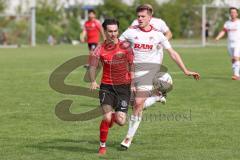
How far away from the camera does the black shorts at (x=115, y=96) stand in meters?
9.27

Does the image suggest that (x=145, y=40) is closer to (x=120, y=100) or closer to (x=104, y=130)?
(x=120, y=100)

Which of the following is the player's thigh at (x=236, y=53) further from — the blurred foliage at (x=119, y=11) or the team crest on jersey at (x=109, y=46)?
the blurred foliage at (x=119, y=11)

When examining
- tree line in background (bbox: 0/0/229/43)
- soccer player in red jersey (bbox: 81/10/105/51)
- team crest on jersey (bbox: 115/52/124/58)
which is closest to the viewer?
team crest on jersey (bbox: 115/52/124/58)

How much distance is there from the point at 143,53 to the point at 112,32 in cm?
94

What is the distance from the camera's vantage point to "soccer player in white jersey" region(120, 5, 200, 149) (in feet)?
31.1

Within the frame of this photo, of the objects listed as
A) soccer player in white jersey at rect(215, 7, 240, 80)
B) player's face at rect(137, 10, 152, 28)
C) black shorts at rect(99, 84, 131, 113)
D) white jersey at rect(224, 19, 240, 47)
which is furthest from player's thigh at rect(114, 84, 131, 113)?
white jersey at rect(224, 19, 240, 47)

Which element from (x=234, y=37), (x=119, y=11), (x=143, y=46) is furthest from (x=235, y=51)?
(x=119, y=11)

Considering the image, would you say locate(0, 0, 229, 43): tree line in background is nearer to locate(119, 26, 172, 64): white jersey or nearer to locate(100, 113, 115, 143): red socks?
locate(119, 26, 172, 64): white jersey

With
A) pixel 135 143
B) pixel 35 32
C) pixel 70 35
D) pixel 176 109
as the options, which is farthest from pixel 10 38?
pixel 135 143

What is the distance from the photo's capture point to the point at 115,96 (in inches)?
367

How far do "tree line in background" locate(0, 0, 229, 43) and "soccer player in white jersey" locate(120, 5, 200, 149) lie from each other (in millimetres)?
47653

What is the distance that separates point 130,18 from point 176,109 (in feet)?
166

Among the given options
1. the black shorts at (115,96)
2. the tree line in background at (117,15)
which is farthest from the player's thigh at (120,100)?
the tree line in background at (117,15)

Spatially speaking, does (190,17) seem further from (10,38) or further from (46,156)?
(46,156)
